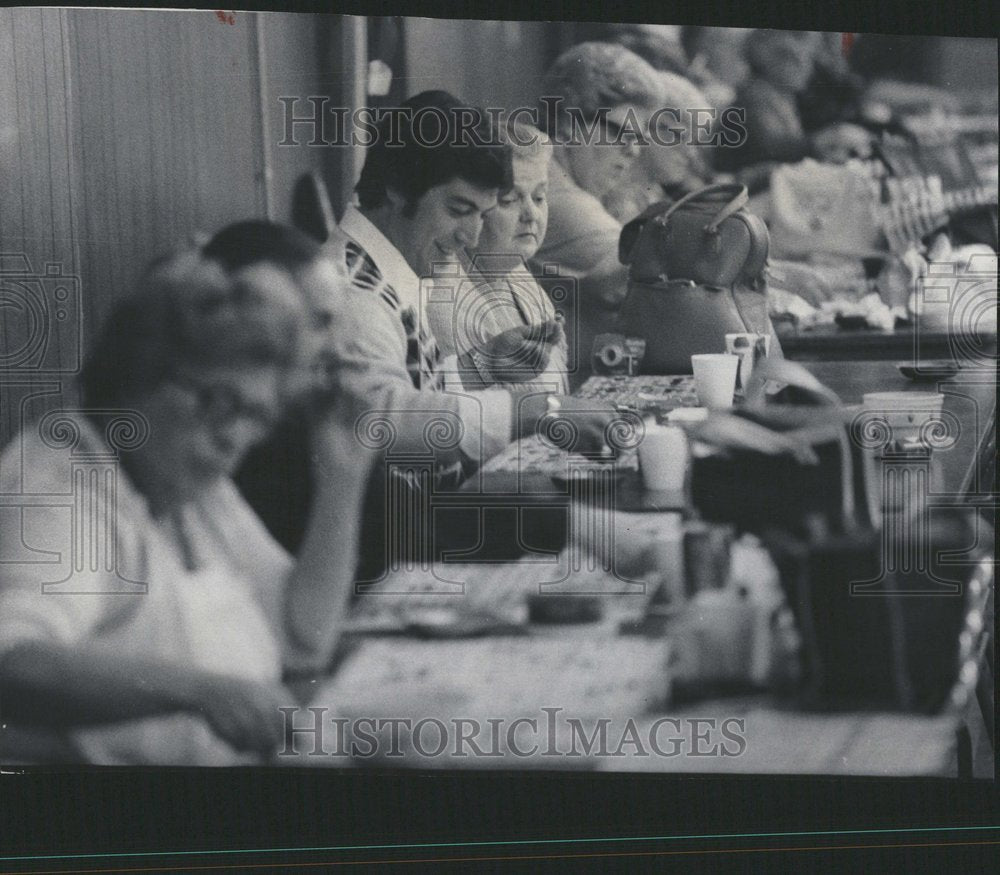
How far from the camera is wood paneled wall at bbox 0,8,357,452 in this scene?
2900 mm

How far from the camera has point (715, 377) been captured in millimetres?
2963

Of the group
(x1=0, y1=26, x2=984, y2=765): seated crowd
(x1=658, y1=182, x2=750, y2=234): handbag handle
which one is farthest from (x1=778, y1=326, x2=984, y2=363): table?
(x1=0, y1=26, x2=984, y2=765): seated crowd

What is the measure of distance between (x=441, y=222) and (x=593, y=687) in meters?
1.25

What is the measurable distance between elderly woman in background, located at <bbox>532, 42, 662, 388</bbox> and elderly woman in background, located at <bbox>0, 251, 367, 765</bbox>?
67 cm

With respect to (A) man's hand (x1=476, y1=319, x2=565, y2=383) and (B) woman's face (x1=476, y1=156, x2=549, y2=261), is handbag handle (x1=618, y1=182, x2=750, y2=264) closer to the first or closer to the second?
(B) woman's face (x1=476, y1=156, x2=549, y2=261)

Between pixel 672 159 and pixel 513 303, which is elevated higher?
pixel 672 159

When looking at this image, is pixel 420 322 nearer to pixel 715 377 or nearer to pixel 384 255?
pixel 384 255

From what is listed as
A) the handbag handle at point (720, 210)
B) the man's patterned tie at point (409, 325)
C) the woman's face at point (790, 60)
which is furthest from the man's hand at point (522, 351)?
the woman's face at point (790, 60)

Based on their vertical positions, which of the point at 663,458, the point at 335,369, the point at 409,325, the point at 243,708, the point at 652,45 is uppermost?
the point at 652,45

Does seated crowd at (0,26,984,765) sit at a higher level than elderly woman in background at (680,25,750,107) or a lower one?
lower

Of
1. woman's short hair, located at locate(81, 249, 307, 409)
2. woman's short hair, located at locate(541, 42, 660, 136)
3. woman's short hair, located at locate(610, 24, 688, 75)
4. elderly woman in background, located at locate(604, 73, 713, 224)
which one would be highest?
woman's short hair, located at locate(610, 24, 688, 75)

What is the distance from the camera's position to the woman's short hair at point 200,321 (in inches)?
115

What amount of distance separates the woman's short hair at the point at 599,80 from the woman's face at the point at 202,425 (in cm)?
100

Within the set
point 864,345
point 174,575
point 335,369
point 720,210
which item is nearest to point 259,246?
point 335,369
